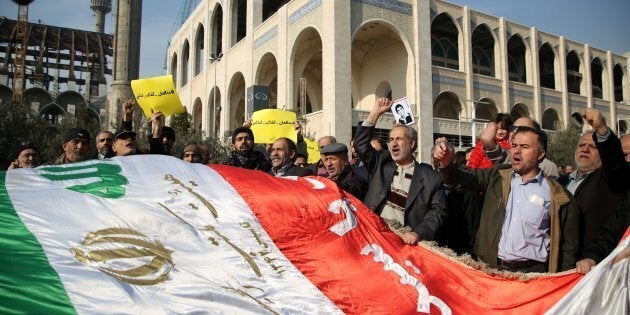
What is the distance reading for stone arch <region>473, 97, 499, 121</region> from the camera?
1273 inches

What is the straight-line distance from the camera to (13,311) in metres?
1.83

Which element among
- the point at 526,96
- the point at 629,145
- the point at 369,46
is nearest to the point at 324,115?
the point at 369,46

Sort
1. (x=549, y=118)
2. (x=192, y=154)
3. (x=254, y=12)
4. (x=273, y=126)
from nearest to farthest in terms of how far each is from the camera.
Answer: (x=192, y=154) → (x=273, y=126) → (x=254, y=12) → (x=549, y=118)

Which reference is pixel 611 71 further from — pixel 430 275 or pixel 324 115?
pixel 430 275

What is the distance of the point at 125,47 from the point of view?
104ft

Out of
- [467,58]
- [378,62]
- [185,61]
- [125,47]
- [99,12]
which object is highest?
[99,12]

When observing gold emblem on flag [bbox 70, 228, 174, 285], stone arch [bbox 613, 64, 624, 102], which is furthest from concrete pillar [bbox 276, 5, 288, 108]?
stone arch [bbox 613, 64, 624, 102]

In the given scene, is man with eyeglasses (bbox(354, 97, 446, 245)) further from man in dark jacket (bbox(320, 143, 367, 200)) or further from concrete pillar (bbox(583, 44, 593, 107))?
concrete pillar (bbox(583, 44, 593, 107))

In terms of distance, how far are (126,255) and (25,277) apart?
1.54 ft

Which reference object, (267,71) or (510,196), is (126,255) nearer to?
(510,196)

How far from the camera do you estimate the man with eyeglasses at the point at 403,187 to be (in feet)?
11.6

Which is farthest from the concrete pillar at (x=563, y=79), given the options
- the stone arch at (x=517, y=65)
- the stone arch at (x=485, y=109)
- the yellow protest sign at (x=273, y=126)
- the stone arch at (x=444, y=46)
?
the yellow protest sign at (x=273, y=126)

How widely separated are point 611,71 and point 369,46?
25331mm

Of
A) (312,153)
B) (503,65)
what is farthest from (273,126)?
(503,65)
